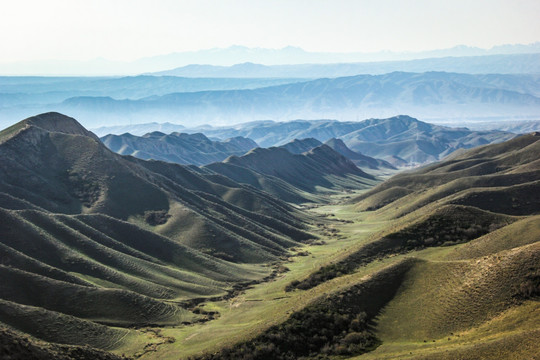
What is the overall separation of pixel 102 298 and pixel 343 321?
42892 millimetres

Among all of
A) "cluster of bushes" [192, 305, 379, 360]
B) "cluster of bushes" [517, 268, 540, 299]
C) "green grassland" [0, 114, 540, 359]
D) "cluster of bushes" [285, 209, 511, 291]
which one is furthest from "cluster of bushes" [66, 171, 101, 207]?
"cluster of bushes" [517, 268, 540, 299]

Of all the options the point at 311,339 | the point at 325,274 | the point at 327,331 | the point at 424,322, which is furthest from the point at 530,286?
the point at 325,274

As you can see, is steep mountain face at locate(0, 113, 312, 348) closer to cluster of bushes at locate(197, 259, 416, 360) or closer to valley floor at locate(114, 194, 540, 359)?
valley floor at locate(114, 194, 540, 359)

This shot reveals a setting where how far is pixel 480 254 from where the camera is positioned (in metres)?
89.7

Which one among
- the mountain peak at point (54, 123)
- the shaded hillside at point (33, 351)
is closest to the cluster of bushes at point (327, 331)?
the shaded hillside at point (33, 351)

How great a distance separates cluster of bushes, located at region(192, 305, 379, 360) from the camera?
216 ft

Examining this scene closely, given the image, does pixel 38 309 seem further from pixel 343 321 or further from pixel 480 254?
pixel 480 254

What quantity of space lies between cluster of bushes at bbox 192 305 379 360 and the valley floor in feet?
5.50

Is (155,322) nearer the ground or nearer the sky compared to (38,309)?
nearer the ground

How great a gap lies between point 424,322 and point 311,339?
14.8m

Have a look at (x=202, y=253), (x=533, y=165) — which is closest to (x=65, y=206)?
(x=202, y=253)

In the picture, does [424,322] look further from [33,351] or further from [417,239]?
[33,351]

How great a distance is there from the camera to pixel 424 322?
227 ft

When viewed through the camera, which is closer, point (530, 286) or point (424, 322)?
point (530, 286)
